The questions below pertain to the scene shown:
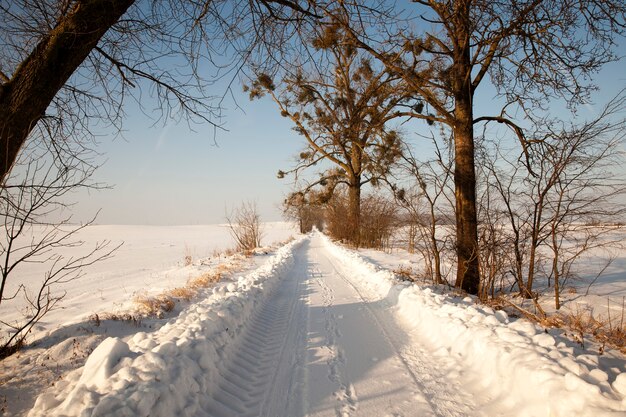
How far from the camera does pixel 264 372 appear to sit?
312 cm

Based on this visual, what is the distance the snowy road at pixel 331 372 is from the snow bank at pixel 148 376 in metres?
0.23

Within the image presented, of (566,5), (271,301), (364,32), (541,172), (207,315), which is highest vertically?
(566,5)

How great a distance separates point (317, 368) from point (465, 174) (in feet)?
15.5

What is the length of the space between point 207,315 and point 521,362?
136 inches

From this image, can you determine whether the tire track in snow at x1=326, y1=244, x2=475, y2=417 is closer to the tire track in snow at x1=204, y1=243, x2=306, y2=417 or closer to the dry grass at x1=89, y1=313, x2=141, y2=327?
the tire track in snow at x1=204, y1=243, x2=306, y2=417

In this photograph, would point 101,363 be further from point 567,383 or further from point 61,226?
point 567,383

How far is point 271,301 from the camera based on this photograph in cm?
618

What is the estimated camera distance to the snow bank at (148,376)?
2.09 metres

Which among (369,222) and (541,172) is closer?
(541,172)

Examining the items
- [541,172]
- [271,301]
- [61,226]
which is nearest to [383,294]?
[271,301]

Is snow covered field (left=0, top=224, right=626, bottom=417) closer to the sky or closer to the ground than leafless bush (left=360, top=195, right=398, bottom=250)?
closer to the ground

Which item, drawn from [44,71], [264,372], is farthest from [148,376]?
[44,71]

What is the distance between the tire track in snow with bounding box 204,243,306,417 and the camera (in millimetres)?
2516

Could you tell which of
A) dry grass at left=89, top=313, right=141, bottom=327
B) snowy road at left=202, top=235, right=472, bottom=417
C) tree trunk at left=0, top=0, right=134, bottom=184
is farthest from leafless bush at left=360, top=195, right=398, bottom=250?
tree trunk at left=0, top=0, right=134, bottom=184
